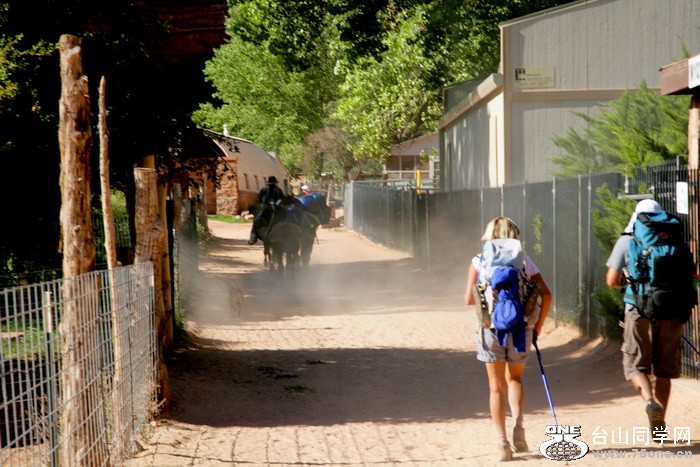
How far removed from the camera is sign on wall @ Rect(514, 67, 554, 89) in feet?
62.4

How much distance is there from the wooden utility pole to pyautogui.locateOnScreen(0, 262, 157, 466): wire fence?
0.01 metres

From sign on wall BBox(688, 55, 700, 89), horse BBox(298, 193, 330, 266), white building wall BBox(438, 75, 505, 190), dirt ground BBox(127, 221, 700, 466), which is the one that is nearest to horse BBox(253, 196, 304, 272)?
horse BBox(298, 193, 330, 266)

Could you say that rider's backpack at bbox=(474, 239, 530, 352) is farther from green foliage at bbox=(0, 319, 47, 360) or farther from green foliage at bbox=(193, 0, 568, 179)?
green foliage at bbox=(193, 0, 568, 179)

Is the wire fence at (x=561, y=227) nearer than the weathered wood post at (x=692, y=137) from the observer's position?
No

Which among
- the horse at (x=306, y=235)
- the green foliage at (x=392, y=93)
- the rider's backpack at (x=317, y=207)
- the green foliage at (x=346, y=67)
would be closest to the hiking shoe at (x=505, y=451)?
the green foliage at (x=346, y=67)

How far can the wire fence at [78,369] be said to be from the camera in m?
4.43

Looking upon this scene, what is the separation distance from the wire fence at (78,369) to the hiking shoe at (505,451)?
261cm

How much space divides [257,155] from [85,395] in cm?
5141

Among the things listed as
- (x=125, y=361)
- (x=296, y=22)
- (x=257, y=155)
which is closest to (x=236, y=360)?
(x=125, y=361)

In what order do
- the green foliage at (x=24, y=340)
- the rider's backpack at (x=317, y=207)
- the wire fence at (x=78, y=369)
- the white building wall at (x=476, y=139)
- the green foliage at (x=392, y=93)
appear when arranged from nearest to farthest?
the green foliage at (x=24, y=340), the wire fence at (x=78, y=369), the white building wall at (x=476, y=139), the rider's backpack at (x=317, y=207), the green foliage at (x=392, y=93)

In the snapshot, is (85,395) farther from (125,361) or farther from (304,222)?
(304,222)

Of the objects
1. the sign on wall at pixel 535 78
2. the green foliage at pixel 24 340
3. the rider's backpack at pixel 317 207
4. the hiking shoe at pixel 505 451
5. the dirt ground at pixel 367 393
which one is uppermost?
the sign on wall at pixel 535 78

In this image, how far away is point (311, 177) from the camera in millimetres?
73875

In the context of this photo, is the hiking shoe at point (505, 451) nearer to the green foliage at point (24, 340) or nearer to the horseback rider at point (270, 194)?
the green foliage at point (24, 340)
